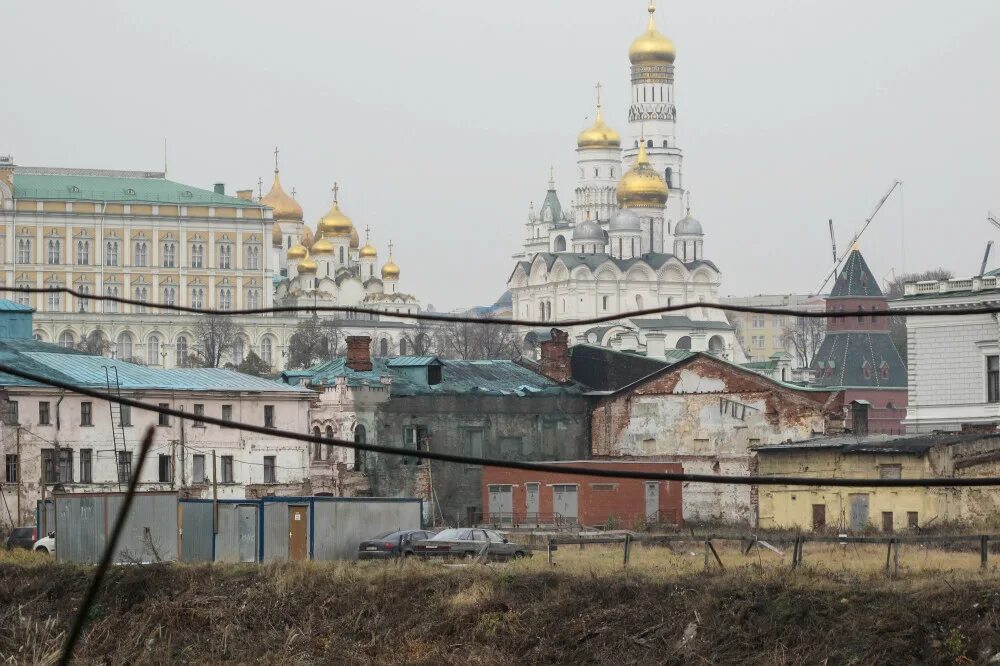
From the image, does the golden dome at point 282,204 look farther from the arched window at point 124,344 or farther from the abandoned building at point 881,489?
the abandoned building at point 881,489

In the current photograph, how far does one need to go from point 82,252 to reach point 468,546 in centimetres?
12296

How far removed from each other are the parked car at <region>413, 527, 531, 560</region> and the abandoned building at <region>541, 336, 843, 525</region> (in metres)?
12.8

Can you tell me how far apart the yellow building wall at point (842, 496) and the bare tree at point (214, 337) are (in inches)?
3605

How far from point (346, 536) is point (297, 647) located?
23.7ft

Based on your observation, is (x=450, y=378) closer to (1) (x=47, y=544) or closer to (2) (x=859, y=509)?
(2) (x=859, y=509)

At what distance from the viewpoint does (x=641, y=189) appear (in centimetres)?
16725

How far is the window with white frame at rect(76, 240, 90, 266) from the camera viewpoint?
148875 millimetres

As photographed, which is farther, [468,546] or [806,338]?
[806,338]

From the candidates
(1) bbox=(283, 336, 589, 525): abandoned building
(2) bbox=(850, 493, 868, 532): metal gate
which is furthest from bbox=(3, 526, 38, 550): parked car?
(2) bbox=(850, 493, 868, 532): metal gate

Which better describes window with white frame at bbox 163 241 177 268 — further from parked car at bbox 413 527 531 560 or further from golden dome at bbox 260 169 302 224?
parked car at bbox 413 527 531 560

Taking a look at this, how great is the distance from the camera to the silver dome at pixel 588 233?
17012 cm

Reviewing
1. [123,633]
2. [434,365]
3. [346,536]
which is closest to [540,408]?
[434,365]

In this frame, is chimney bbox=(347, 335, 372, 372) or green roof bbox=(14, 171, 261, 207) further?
green roof bbox=(14, 171, 261, 207)

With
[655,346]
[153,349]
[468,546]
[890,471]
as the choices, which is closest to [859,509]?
[890,471]
